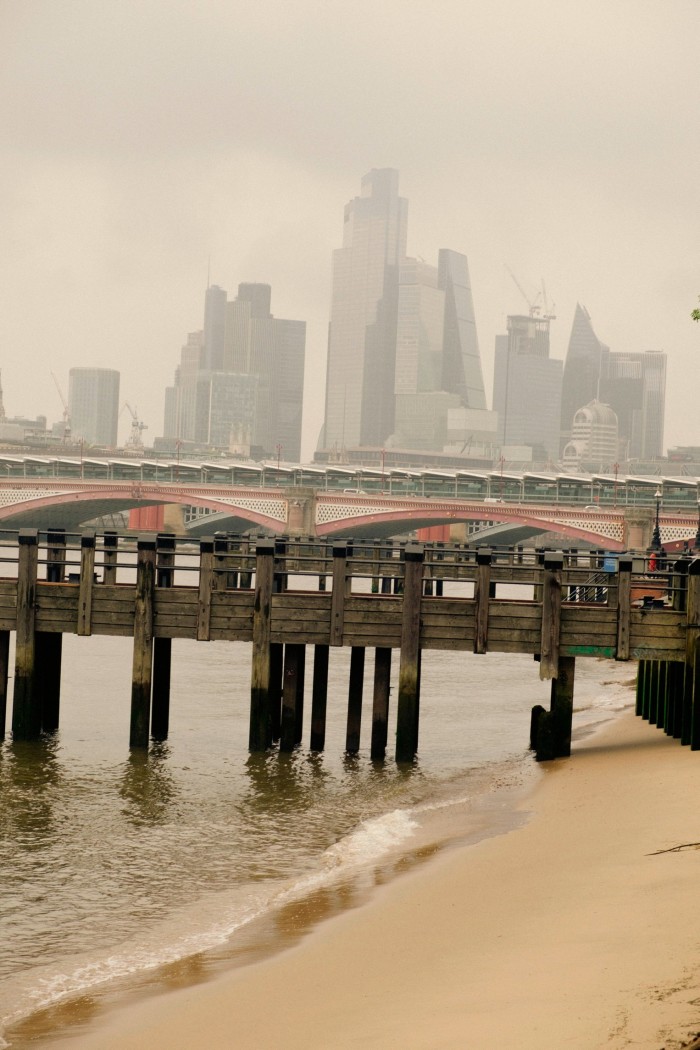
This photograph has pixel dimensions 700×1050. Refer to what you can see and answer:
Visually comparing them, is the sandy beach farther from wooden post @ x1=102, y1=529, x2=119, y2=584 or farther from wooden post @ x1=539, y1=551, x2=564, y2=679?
wooden post @ x1=102, y1=529, x2=119, y2=584

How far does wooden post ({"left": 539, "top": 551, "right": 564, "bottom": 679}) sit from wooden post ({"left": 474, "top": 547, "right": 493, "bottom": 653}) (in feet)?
2.94

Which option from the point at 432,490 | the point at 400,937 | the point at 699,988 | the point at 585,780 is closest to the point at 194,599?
the point at 585,780

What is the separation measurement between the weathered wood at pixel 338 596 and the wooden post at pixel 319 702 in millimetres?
1550

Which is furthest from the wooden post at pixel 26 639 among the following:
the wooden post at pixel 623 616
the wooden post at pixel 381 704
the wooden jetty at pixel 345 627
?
the wooden post at pixel 623 616

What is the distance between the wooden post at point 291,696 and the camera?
22609 millimetres

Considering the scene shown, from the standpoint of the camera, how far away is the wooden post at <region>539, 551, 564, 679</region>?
20.6m

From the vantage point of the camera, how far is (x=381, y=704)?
22.6 meters

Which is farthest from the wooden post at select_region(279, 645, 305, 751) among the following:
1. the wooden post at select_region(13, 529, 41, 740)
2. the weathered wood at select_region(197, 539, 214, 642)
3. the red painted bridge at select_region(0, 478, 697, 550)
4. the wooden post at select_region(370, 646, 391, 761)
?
the red painted bridge at select_region(0, 478, 697, 550)

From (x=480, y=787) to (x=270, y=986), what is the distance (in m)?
9.83

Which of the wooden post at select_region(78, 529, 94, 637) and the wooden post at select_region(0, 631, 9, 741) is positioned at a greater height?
the wooden post at select_region(78, 529, 94, 637)

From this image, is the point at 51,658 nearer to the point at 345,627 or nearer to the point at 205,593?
the point at 205,593

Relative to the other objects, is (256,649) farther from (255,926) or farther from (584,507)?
(584,507)

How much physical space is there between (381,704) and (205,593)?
363 centimetres

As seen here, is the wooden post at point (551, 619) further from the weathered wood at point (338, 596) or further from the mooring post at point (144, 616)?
the mooring post at point (144, 616)
